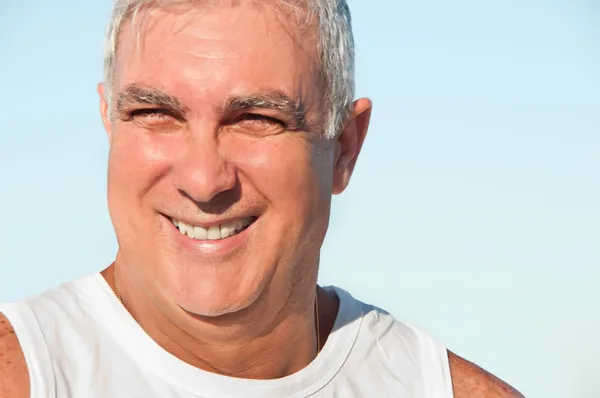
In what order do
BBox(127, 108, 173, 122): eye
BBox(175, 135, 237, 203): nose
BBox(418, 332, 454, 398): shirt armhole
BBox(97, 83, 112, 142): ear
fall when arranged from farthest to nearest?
BBox(418, 332, 454, 398): shirt armhole
BBox(97, 83, 112, 142): ear
BBox(127, 108, 173, 122): eye
BBox(175, 135, 237, 203): nose

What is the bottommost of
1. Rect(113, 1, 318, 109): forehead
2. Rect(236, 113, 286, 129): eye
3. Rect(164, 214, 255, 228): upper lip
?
Rect(164, 214, 255, 228): upper lip

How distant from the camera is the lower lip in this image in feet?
11.6

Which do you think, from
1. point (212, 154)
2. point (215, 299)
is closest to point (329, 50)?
point (212, 154)

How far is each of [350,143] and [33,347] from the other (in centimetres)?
150

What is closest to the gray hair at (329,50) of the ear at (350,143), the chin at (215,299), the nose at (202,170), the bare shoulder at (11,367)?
the ear at (350,143)

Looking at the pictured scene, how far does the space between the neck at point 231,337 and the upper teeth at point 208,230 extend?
304 millimetres

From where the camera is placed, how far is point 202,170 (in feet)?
11.0

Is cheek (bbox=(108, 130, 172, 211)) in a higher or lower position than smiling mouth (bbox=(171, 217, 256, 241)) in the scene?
higher

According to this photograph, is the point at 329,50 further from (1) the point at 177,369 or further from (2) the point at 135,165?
(1) the point at 177,369

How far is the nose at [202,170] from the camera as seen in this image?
336 cm

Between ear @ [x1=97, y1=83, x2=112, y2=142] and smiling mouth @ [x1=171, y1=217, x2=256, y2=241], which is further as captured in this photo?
ear @ [x1=97, y1=83, x2=112, y2=142]

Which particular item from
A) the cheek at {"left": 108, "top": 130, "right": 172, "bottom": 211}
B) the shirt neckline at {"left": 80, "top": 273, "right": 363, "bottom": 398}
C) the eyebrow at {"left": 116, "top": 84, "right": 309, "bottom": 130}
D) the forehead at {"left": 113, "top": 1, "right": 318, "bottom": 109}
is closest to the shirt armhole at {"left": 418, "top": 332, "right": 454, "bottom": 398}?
the shirt neckline at {"left": 80, "top": 273, "right": 363, "bottom": 398}

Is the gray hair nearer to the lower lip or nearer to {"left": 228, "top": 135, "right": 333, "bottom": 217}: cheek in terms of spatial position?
{"left": 228, "top": 135, "right": 333, "bottom": 217}: cheek

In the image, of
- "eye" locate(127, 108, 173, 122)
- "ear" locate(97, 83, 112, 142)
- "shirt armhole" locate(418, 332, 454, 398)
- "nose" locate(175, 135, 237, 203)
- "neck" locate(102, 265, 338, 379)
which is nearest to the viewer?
"nose" locate(175, 135, 237, 203)
